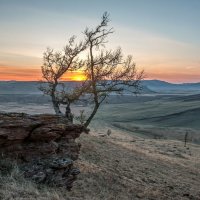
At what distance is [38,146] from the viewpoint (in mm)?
16375

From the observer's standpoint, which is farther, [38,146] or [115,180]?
[115,180]

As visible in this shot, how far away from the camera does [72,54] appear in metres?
32.0

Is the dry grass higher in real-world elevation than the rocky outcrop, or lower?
lower

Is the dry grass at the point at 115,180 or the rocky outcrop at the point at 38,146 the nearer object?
the dry grass at the point at 115,180

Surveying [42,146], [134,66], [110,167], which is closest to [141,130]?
[134,66]

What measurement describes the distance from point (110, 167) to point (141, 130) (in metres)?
75.2

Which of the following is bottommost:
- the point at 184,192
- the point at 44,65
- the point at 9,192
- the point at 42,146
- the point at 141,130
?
the point at 141,130

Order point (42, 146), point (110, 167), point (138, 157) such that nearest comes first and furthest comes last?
1. point (42, 146)
2. point (110, 167)
3. point (138, 157)

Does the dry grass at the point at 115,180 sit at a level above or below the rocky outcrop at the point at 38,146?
below

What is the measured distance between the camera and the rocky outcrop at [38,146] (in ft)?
50.9

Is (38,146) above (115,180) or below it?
above

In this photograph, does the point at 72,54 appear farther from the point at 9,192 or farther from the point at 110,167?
the point at 9,192

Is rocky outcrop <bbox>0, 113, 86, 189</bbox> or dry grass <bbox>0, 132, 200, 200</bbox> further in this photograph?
rocky outcrop <bbox>0, 113, 86, 189</bbox>

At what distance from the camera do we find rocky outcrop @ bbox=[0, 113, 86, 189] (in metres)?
15.5
